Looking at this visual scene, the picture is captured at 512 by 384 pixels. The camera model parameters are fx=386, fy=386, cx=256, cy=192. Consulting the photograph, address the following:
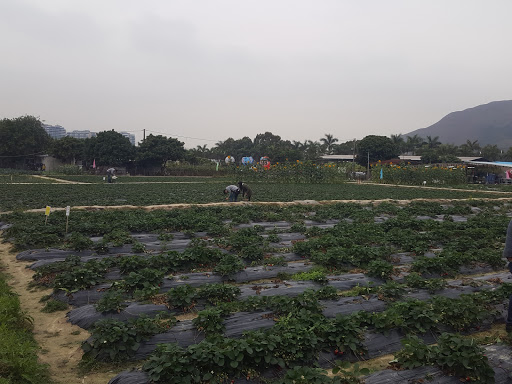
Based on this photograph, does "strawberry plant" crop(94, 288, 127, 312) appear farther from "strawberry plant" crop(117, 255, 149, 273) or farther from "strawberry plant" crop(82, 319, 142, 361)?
"strawberry plant" crop(117, 255, 149, 273)

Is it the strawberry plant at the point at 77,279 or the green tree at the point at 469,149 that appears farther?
the green tree at the point at 469,149

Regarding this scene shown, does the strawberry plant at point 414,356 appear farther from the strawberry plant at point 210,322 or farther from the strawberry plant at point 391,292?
the strawberry plant at point 210,322

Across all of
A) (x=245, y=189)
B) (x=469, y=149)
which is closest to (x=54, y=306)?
(x=245, y=189)

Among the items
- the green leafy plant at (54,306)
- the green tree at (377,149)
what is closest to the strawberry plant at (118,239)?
the green leafy plant at (54,306)

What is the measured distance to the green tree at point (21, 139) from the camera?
62.2 meters

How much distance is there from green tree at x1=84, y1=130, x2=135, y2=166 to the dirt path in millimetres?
53899

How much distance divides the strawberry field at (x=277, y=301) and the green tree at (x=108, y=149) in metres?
48.8

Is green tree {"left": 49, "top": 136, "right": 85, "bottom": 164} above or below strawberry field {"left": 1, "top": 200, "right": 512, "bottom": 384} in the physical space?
above

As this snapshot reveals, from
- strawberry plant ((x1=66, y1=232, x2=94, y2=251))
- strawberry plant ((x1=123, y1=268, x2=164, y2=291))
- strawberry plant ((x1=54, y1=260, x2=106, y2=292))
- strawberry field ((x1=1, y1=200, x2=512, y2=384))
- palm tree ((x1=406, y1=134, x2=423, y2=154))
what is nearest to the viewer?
strawberry field ((x1=1, y1=200, x2=512, y2=384))

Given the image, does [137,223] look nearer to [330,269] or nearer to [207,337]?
[330,269]

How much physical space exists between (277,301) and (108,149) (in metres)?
57.9

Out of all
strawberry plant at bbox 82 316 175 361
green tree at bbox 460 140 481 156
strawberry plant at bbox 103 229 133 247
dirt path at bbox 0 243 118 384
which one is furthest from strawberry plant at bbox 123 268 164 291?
green tree at bbox 460 140 481 156

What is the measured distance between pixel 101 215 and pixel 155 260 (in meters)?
6.59

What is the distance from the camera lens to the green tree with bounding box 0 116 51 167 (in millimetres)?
62250
